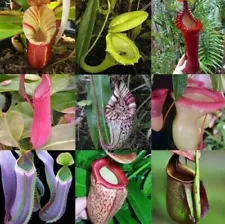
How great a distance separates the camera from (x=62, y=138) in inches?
50.9

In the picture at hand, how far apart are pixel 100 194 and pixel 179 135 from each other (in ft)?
0.85

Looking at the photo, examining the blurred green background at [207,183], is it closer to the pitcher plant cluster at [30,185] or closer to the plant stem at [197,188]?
the plant stem at [197,188]

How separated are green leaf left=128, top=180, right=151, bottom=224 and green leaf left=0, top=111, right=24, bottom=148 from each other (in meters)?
0.33

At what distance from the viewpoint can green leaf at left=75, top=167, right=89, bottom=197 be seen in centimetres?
131

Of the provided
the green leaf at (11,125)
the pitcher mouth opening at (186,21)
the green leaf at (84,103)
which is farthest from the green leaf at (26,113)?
the pitcher mouth opening at (186,21)

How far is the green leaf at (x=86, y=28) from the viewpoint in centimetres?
126

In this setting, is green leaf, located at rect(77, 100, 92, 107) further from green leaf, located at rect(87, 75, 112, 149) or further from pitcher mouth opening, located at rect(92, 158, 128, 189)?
pitcher mouth opening, located at rect(92, 158, 128, 189)

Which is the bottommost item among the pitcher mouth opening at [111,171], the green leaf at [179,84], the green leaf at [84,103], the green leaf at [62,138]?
the pitcher mouth opening at [111,171]

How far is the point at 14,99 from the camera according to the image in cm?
128

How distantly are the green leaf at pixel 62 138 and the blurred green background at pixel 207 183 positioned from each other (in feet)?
0.72

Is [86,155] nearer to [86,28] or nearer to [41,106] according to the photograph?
[41,106]

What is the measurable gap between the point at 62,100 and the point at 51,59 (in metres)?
0.11

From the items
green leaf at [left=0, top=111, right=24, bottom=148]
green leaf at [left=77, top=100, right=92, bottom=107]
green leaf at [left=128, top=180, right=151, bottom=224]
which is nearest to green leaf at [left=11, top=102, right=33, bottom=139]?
green leaf at [left=0, top=111, right=24, bottom=148]

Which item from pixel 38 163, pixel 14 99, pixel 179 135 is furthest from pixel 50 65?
pixel 179 135
